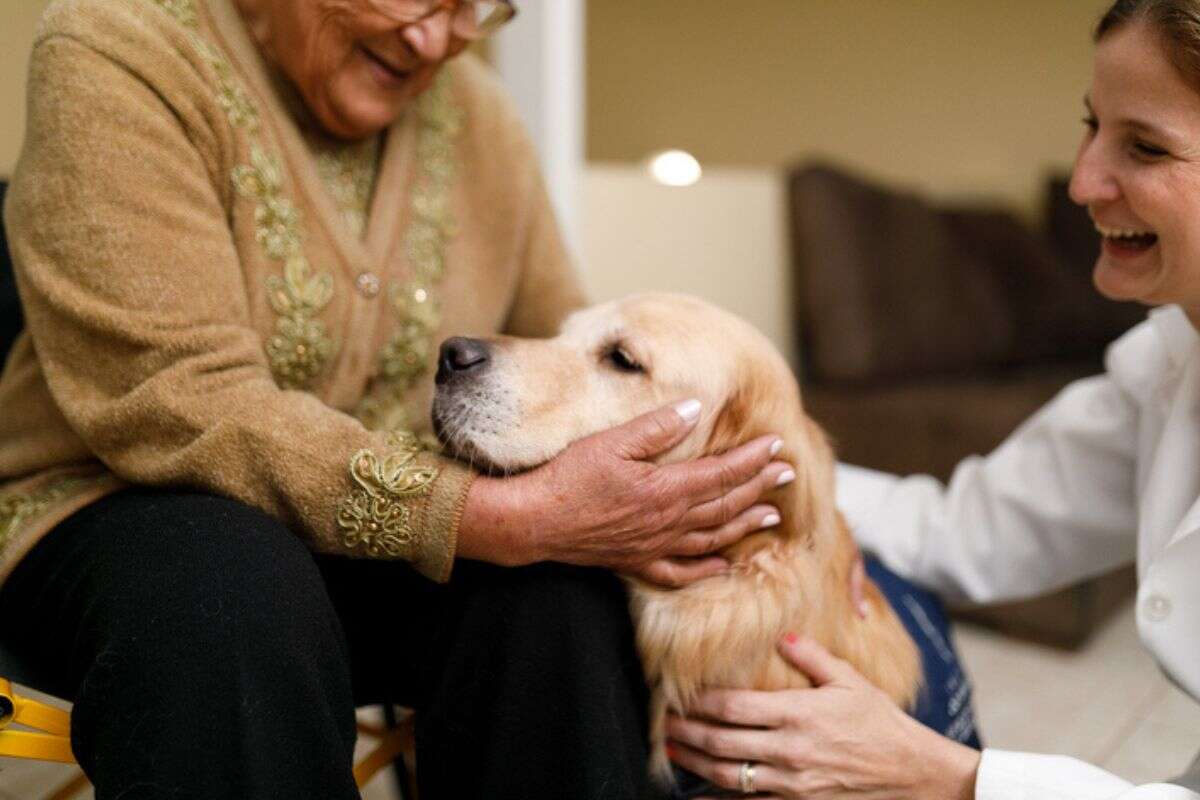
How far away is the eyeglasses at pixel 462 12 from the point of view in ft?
3.45

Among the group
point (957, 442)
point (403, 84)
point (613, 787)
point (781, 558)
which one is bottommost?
point (957, 442)

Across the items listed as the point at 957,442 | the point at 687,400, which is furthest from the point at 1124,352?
the point at 957,442

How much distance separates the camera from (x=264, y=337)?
3.43 ft

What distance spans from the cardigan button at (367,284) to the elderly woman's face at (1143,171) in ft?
2.54

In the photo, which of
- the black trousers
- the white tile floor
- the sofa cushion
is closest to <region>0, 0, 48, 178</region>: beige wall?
the black trousers

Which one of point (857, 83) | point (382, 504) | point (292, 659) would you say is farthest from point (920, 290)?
point (292, 659)

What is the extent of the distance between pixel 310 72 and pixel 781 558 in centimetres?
74

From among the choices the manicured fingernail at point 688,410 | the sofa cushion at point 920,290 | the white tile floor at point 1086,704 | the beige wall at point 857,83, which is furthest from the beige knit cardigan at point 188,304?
the beige wall at point 857,83

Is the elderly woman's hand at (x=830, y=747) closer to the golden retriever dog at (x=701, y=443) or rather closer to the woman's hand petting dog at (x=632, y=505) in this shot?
the golden retriever dog at (x=701, y=443)

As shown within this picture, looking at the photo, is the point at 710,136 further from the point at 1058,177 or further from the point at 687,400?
the point at 687,400

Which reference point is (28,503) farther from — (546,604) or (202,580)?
(546,604)

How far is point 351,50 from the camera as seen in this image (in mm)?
1076

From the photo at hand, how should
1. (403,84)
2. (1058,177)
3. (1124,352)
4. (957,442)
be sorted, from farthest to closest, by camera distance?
(1058,177)
(957,442)
(1124,352)
(403,84)

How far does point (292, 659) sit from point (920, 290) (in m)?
2.62
